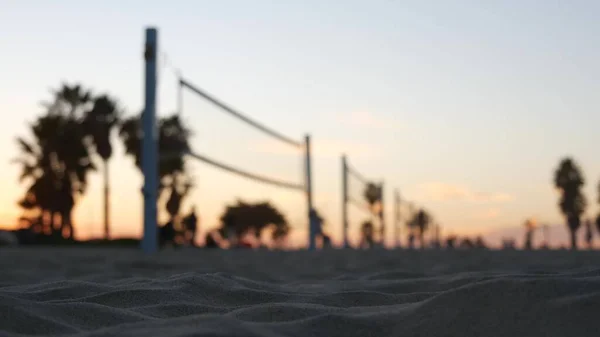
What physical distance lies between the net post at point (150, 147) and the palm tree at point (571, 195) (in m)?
57.5

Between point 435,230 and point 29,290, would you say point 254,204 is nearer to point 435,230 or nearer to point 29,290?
point 435,230

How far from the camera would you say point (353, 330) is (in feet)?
6.81

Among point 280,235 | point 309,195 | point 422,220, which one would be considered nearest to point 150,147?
point 309,195

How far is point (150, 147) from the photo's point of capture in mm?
10484

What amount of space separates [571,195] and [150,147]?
5818 centimetres

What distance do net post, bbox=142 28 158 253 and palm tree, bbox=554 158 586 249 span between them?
57469 millimetres

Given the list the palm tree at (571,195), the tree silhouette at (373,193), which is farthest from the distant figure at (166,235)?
the palm tree at (571,195)

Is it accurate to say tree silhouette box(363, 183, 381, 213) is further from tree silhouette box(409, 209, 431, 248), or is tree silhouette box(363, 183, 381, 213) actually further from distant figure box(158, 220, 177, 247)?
tree silhouette box(409, 209, 431, 248)

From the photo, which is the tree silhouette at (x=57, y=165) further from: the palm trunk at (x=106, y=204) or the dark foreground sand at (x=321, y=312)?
the dark foreground sand at (x=321, y=312)

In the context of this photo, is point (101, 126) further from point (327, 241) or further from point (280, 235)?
point (280, 235)

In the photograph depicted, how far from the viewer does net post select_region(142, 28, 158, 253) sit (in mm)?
10531

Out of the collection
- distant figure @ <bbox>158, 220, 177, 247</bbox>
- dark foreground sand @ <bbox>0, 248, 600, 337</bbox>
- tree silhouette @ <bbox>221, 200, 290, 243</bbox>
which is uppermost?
tree silhouette @ <bbox>221, 200, 290, 243</bbox>

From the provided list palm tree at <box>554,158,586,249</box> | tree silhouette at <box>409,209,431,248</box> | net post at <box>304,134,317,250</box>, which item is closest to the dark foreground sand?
net post at <box>304,134,317,250</box>

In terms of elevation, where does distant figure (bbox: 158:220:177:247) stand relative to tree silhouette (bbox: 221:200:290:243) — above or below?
below
